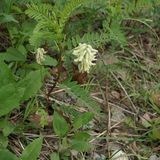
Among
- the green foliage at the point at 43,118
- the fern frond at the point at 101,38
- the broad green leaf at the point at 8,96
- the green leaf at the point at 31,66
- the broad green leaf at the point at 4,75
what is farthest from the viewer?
the green leaf at the point at 31,66

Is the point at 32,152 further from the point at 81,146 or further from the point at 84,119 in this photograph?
the point at 84,119

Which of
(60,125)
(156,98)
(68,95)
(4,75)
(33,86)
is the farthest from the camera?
(156,98)

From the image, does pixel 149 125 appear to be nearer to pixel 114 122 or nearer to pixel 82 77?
pixel 114 122

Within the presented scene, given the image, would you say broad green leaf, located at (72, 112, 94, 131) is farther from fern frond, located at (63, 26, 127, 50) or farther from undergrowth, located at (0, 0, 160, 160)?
fern frond, located at (63, 26, 127, 50)

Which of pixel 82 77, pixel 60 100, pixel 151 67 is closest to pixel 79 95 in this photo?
pixel 60 100

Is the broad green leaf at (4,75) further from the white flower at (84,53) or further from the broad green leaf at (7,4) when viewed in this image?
the broad green leaf at (7,4)

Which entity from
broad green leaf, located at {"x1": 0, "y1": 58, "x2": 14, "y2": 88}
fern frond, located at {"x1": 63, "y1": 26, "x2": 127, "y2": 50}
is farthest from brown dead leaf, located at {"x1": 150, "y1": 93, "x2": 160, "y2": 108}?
broad green leaf, located at {"x1": 0, "y1": 58, "x2": 14, "y2": 88}

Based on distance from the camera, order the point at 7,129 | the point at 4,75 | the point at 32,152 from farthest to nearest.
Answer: the point at 7,129, the point at 4,75, the point at 32,152

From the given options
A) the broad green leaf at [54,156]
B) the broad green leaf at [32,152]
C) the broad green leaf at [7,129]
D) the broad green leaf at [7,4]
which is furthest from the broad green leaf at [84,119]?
the broad green leaf at [7,4]

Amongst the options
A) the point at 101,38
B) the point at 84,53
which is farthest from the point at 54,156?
the point at 101,38
